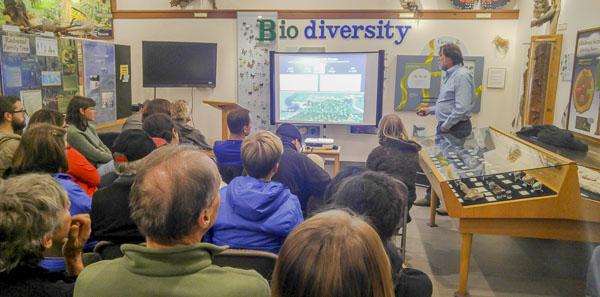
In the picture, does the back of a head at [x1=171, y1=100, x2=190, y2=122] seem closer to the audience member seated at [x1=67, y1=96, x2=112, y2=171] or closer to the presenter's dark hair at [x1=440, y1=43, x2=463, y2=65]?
the audience member seated at [x1=67, y1=96, x2=112, y2=171]

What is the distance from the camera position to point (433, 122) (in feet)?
20.6

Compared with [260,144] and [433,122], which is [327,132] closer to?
[433,122]

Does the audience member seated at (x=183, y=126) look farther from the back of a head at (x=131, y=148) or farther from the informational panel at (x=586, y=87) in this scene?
the informational panel at (x=586, y=87)

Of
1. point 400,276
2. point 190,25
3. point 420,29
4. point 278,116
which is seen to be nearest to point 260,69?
point 278,116

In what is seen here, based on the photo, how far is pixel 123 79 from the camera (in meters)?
6.18

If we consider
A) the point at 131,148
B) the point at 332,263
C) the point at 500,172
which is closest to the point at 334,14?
the point at 500,172

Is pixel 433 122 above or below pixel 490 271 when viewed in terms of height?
above

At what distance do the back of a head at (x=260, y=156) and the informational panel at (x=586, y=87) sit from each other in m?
2.54

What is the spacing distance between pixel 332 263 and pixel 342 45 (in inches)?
223

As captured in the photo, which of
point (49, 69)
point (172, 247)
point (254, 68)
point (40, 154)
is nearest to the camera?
point (172, 247)

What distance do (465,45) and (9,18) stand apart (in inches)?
203

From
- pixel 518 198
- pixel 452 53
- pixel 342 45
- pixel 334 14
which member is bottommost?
pixel 518 198

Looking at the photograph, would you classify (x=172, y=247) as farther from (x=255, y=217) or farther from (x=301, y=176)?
(x=301, y=176)

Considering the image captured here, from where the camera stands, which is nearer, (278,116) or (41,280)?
(41,280)
